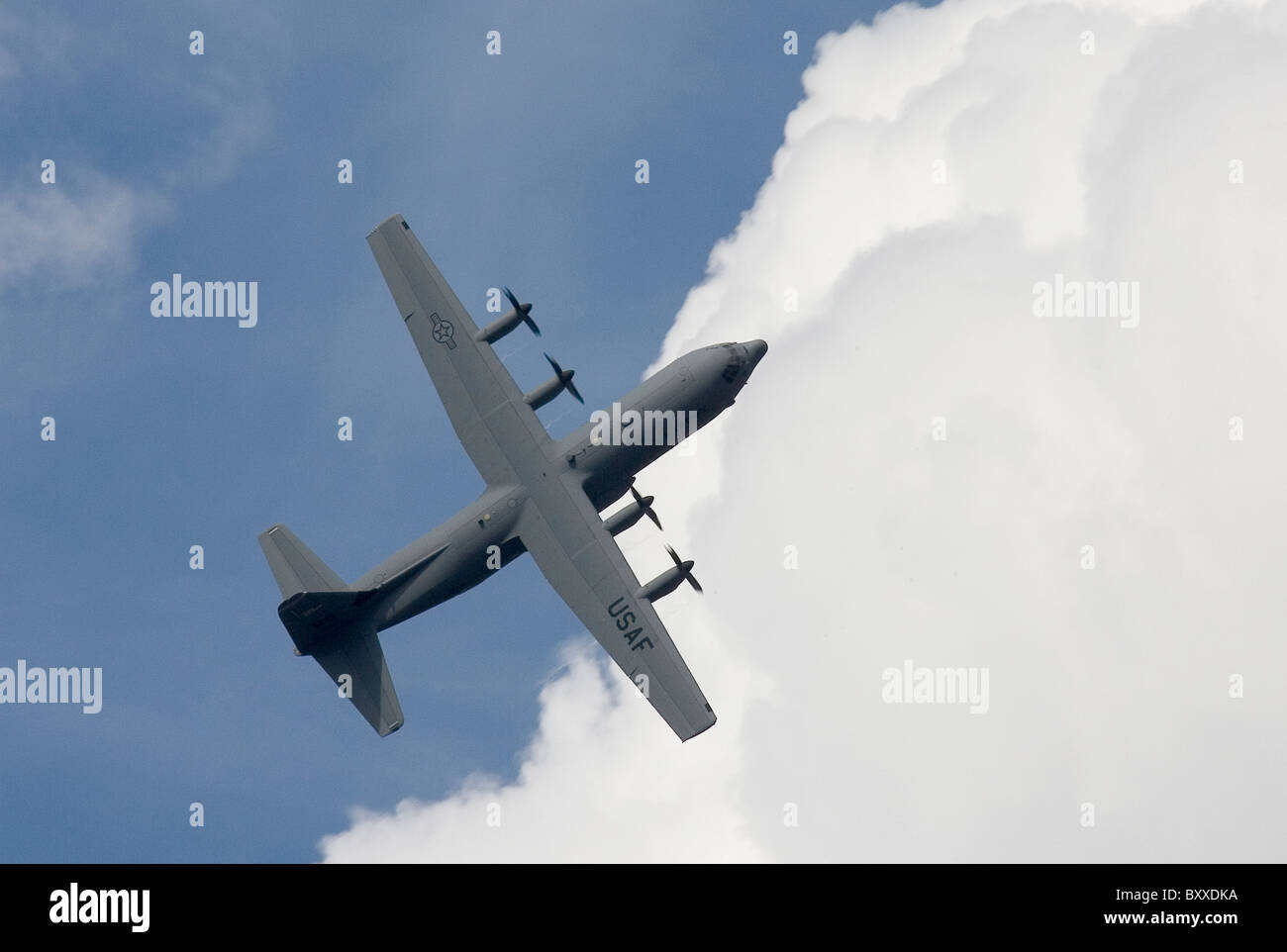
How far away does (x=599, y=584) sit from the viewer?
7000 centimetres

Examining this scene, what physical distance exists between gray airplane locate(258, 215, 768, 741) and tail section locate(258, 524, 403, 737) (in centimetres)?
5

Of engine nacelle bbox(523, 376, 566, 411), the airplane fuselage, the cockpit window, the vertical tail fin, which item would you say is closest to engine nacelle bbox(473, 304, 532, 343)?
engine nacelle bbox(523, 376, 566, 411)

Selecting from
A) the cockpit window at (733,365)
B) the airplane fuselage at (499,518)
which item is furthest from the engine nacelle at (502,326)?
the cockpit window at (733,365)

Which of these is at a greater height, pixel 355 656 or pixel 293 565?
pixel 293 565

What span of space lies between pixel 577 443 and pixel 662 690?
12620 mm

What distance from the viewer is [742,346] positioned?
74812mm

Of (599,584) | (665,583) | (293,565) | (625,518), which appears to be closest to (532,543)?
(599,584)

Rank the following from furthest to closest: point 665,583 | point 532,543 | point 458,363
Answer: point 458,363
point 532,543
point 665,583

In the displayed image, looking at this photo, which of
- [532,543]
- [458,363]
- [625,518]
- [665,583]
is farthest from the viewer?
[458,363]

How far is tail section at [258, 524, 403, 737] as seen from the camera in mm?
70688

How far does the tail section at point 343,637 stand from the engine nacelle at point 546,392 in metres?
12.6

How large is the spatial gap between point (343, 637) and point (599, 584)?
1294 centimetres

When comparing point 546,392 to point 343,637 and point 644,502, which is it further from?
point 343,637
